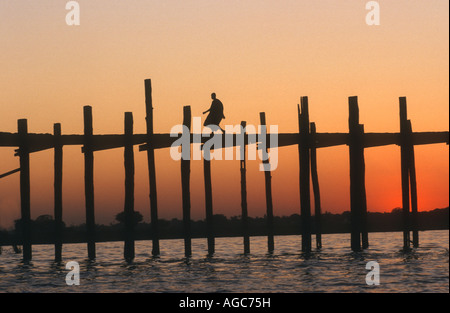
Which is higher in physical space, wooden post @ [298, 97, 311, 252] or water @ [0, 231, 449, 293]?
wooden post @ [298, 97, 311, 252]

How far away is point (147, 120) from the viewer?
74.1ft

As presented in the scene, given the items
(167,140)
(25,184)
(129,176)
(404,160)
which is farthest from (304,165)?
(25,184)

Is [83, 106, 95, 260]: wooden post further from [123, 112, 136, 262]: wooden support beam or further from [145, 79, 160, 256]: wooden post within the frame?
[145, 79, 160, 256]: wooden post

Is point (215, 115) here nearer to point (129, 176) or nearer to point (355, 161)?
point (129, 176)

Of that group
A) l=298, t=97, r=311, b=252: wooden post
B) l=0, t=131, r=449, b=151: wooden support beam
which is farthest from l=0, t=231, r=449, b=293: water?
l=0, t=131, r=449, b=151: wooden support beam

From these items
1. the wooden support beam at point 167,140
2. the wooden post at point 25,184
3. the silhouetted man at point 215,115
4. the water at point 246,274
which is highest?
the silhouetted man at point 215,115

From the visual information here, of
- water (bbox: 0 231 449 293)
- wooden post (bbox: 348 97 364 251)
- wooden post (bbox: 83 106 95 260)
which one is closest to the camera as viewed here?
water (bbox: 0 231 449 293)

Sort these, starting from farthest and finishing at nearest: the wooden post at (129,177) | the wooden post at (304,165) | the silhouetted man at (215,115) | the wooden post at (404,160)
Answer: the wooden post at (404,160) → the silhouetted man at (215,115) → the wooden post at (304,165) → the wooden post at (129,177)

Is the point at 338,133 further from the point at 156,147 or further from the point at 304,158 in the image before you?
the point at 156,147

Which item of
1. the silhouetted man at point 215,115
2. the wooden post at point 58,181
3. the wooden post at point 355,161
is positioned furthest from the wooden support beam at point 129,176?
the wooden post at point 355,161

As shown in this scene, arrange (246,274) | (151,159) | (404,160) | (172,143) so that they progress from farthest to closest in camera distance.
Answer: (404,160) < (151,159) < (172,143) < (246,274)

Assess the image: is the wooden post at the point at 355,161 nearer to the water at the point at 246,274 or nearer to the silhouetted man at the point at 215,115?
the water at the point at 246,274

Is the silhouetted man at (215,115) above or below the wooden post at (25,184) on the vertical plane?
above
